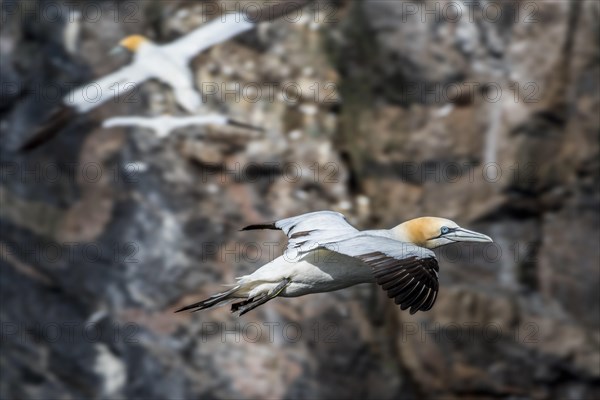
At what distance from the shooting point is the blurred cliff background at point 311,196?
10977mm

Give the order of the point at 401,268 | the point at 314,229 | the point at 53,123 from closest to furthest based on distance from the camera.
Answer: the point at 401,268 < the point at 314,229 < the point at 53,123

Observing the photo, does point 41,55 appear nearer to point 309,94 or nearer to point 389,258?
point 309,94

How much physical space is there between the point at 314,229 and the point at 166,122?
5.09 m

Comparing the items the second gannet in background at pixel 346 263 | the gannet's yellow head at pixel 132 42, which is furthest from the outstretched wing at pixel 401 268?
the gannet's yellow head at pixel 132 42

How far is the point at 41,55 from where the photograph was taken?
458 inches

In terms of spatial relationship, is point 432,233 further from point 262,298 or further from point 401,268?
point 262,298

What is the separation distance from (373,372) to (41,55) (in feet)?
14.1

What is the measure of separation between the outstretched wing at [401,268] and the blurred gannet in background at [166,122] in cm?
546

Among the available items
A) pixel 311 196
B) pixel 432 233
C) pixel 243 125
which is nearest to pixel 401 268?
pixel 432 233

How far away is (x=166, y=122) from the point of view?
1127cm

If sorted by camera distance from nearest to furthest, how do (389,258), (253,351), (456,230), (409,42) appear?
(389,258) → (456,230) → (253,351) → (409,42)

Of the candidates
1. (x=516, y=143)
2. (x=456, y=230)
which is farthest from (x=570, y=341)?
(x=456, y=230)

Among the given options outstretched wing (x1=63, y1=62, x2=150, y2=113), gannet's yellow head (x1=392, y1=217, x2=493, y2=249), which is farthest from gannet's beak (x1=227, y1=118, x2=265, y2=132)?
gannet's yellow head (x1=392, y1=217, x2=493, y2=249)

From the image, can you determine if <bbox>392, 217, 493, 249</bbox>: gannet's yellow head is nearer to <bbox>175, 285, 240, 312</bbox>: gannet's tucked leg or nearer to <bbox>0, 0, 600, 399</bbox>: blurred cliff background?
<bbox>175, 285, 240, 312</bbox>: gannet's tucked leg
